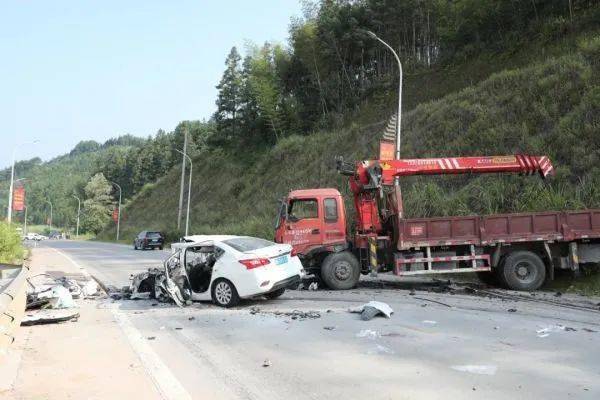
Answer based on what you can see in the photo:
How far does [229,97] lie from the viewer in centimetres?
6725

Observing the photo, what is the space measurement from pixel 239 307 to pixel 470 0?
3346 cm

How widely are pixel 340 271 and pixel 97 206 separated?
112 metres

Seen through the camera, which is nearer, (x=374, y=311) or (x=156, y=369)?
(x=156, y=369)

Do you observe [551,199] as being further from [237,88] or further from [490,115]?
[237,88]

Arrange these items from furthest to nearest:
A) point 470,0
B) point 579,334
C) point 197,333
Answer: point 470,0 → point 197,333 → point 579,334

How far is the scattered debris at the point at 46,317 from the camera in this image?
898 centimetres

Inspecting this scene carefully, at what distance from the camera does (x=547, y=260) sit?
1237 centimetres

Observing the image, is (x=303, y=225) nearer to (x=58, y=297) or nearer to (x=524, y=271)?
(x=524, y=271)

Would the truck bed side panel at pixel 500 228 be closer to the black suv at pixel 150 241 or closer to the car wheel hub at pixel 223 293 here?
the car wheel hub at pixel 223 293

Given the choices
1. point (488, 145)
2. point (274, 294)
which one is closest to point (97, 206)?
point (488, 145)

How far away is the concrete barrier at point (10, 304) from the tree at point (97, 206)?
10732 centimetres

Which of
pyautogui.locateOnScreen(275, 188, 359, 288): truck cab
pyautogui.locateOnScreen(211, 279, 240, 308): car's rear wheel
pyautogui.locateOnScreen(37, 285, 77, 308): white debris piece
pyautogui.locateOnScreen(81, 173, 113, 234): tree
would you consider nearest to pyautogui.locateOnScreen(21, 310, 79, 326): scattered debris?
pyautogui.locateOnScreen(37, 285, 77, 308): white debris piece

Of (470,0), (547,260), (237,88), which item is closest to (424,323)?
(547,260)

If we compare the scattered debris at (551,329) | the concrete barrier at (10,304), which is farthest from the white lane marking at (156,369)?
the scattered debris at (551,329)
